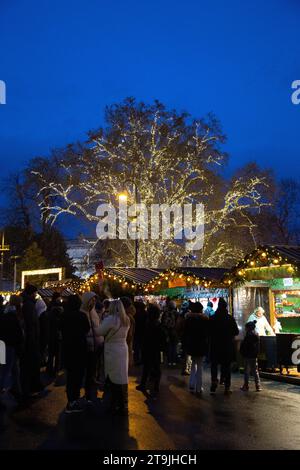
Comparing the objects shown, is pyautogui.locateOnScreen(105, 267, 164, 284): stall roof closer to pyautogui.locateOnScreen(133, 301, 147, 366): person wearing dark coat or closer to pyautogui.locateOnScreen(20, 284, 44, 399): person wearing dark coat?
pyautogui.locateOnScreen(133, 301, 147, 366): person wearing dark coat

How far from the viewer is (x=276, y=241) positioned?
46.2 meters

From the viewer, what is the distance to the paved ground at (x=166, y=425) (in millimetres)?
6258

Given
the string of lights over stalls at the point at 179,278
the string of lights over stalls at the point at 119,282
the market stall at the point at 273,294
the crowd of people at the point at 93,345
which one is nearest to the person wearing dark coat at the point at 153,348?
the crowd of people at the point at 93,345

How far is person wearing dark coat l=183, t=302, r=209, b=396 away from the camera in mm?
10515

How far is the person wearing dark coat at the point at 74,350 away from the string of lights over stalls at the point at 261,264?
6642 mm

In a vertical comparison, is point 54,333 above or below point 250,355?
above

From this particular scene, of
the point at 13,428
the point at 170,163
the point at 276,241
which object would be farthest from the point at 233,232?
the point at 13,428

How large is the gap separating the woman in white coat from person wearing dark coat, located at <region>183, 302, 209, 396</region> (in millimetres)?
2671

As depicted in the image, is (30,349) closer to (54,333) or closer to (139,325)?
(54,333)

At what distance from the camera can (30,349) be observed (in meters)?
9.40

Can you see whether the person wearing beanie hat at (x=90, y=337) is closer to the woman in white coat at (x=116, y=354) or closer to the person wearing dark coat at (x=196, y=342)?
the woman in white coat at (x=116, y=354)

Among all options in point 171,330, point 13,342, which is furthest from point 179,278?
point 13,342

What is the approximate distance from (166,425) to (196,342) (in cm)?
334

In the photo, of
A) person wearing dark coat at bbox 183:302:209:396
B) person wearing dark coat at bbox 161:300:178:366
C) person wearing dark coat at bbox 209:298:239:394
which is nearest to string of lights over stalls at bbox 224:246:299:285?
person wearing dark coat at bbox 161:300:178:366
